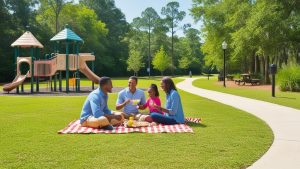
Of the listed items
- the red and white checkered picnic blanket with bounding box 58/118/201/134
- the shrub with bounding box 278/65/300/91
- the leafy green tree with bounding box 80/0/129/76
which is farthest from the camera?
the leafy green tree with bounding box 80/0/129/76

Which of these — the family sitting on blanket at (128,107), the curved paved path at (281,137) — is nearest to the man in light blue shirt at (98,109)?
the family sitting on blanket at (128,107)

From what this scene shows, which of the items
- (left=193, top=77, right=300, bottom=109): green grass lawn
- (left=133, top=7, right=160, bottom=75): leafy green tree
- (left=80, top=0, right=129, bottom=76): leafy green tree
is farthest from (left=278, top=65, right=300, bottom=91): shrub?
(left=133, top=7, right=160, bottom=75): leafy green tree

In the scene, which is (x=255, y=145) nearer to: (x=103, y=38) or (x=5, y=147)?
(x=5, y=147)

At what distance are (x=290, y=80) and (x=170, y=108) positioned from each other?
16646 mm

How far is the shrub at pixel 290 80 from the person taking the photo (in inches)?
941

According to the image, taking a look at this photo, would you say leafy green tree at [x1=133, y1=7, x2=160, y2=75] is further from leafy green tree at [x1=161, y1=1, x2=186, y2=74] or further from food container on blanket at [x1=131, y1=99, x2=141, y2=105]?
food container on blanket at [x1=131, y1=99, x2=141, y2=105]

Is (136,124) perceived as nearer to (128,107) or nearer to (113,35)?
(128,107)

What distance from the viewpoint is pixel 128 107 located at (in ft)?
34.6

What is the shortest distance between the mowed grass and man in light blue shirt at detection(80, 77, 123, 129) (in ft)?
1.94

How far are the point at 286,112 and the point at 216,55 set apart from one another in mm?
37190

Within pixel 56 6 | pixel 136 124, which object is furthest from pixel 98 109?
pixel 56 6

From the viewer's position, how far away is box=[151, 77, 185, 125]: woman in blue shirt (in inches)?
378

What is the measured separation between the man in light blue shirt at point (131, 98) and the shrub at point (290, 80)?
16.3 m

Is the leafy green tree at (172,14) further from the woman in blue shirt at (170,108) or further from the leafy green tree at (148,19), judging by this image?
the woman in blue shirt at (170,108)
